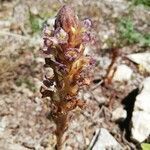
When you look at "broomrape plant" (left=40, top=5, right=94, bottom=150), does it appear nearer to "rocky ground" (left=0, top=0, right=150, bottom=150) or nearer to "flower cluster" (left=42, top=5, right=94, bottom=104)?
"flower cluster" (left=42, top=5, right=94, bottom=104)

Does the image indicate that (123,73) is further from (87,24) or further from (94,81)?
(87,24)

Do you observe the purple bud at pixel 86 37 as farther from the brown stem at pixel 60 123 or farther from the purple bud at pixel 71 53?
the brown stem at pixel 60 123

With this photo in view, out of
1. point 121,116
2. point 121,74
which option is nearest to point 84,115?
point 121,116

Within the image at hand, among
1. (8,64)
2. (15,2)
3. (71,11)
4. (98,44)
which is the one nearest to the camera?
(71,11)

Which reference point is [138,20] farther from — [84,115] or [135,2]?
[84,115]

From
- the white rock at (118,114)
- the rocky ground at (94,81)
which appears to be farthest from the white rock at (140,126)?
the white rock at (118,114)

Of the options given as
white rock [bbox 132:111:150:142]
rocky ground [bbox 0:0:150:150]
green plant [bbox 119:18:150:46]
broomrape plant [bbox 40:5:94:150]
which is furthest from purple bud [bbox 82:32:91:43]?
green plant [bbox 119:18:150:46]

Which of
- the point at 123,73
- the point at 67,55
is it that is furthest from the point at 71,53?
the point at 123,73
